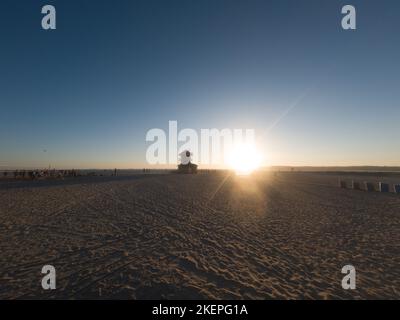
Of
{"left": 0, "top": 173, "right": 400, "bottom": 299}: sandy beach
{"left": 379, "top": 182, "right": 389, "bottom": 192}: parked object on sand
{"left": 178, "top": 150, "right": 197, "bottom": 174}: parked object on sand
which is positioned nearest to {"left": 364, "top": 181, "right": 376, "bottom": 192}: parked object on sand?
{"left": 379, "top": 182, "right": 389, "bottom": 192}: parked object on sand

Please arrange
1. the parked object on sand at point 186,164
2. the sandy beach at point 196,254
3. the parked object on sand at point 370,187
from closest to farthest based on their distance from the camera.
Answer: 1. the sandy beach at point 196,254
2. the parked object on sand at point 370,187
3. the parked object on sand at point 186,164

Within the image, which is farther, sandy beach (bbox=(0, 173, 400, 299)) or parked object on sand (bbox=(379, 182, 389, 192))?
parked object on sand (bbox=(379, 182, 389, 192))

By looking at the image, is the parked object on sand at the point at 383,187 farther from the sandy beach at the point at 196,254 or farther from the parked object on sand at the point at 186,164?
the parked object on sand at the point at 186,164

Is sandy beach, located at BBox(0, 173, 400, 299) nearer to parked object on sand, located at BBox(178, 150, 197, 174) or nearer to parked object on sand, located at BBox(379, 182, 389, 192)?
parked object on sand, located at BBox(379, 182, 389, 192)

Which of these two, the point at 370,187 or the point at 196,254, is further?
the point at 370,187

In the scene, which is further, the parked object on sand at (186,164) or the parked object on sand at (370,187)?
the parked object on sand at (186,164)

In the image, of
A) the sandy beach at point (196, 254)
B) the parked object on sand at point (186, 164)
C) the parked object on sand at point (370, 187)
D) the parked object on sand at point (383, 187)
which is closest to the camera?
the sandy beach at point (196, 254)

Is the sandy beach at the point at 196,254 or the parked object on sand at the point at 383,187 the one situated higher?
the parked object on sand at the point at 383,187

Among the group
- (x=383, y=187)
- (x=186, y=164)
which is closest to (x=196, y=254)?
(x=383, y=187)

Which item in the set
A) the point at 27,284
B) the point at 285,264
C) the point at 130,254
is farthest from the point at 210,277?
the point at 27,284

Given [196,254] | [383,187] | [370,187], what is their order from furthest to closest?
[370,187]
[383,187]
[196,254]

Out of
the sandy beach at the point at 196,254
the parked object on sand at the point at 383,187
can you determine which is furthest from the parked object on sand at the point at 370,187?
the sandy beach at the point at 196,254

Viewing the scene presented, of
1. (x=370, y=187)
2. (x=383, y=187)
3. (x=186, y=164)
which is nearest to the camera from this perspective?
(x=383, y=187)

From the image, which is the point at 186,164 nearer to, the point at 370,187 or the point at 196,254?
the point at 370,187
